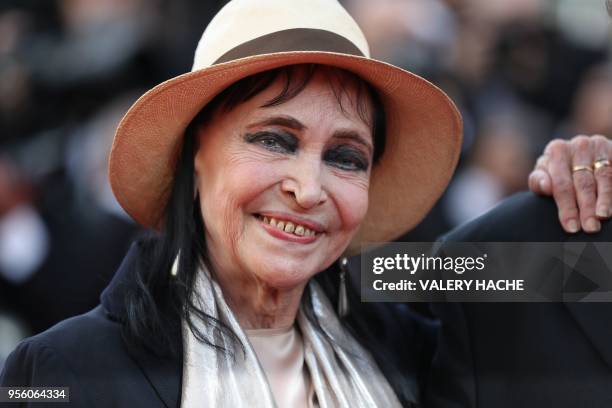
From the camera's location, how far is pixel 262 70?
9.34 feet

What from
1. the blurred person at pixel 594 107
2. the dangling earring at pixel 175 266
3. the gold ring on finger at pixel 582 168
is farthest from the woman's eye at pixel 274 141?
the blurred person at pixel 594 107

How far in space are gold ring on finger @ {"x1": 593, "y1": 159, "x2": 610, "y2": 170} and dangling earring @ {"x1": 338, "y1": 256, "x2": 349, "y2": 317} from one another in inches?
31.5

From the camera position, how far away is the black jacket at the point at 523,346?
296cm

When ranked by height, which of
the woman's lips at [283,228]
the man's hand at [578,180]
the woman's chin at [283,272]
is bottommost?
the woman's chin at [283,272]

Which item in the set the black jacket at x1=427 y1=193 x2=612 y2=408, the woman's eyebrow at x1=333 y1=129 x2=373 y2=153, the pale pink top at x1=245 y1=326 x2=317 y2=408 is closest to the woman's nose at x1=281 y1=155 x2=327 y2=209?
the woman's eyebrow at x1=333 y1=129 x2=373 y2=153

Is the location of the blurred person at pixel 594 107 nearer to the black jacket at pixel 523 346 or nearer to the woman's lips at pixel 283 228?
the black jacket at pixel 523 346

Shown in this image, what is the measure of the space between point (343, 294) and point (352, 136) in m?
0.57

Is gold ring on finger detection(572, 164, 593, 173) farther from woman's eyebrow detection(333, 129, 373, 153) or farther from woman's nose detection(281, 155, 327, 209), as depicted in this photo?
woman's nose detection(281, 155, 327, 209)

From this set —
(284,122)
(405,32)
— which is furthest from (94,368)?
(405,32)

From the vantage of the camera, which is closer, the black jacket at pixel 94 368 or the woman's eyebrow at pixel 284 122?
the black jacket at pixel 94 368

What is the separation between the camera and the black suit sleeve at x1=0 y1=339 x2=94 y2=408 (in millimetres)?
2625

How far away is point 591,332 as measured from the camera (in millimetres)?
2967

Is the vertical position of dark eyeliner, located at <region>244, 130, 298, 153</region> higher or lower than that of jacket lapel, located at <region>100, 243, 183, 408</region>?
higher

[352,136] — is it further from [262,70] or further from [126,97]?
[126,97]
